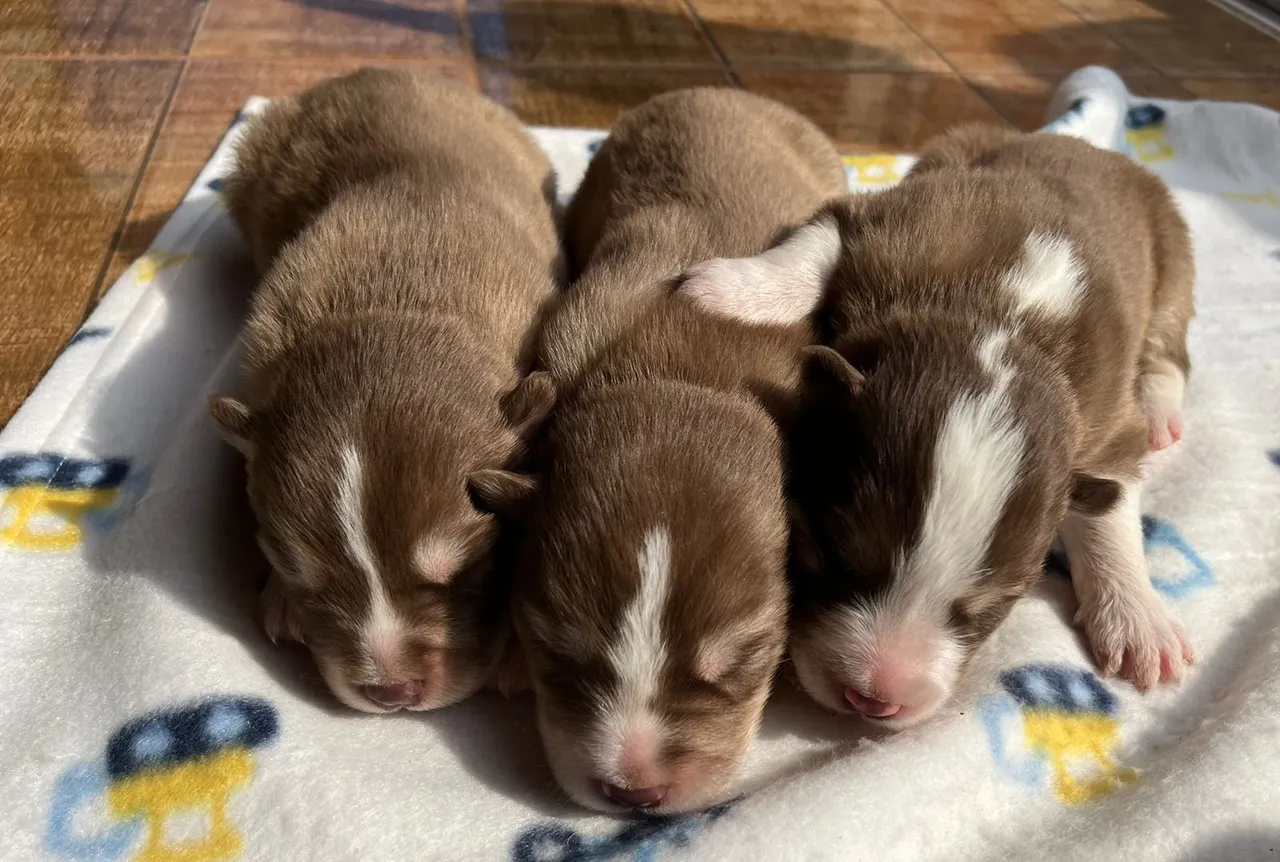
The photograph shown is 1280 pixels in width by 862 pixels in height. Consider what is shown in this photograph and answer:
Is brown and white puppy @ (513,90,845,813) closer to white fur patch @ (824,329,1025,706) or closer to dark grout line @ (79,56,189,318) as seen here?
white fur patch @ (824,329,1025,706)

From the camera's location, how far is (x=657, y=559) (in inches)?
78.4

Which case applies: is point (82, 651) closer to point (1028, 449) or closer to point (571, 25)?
point (1028, 449)

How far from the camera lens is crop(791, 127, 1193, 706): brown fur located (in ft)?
7.25

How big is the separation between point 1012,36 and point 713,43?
7.10 feet

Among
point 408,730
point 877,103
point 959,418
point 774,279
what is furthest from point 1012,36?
point 408,730

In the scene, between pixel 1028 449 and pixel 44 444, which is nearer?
pixel 1028 449

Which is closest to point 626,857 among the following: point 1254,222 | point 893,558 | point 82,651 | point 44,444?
point 893,558

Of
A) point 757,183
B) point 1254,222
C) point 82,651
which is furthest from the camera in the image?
point 1254,222

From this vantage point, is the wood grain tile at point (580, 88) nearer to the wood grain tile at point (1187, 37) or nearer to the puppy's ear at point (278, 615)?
the wood grain tile at point (1187, 37)

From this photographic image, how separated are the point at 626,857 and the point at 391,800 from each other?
49 cm

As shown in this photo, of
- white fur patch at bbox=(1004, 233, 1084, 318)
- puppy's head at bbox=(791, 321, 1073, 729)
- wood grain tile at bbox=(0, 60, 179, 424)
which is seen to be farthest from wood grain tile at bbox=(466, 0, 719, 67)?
puppy's head at bbox=(791, 321, 1073, 729)

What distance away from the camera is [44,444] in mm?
2859

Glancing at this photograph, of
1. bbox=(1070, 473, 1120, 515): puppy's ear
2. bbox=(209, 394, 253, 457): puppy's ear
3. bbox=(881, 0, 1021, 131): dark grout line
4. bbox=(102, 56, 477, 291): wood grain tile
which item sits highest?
bbox=(1070, 473, 1120, 515): puppy's ear

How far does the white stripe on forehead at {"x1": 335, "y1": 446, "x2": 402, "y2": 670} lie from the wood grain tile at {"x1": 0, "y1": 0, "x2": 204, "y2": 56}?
14.5 feet
